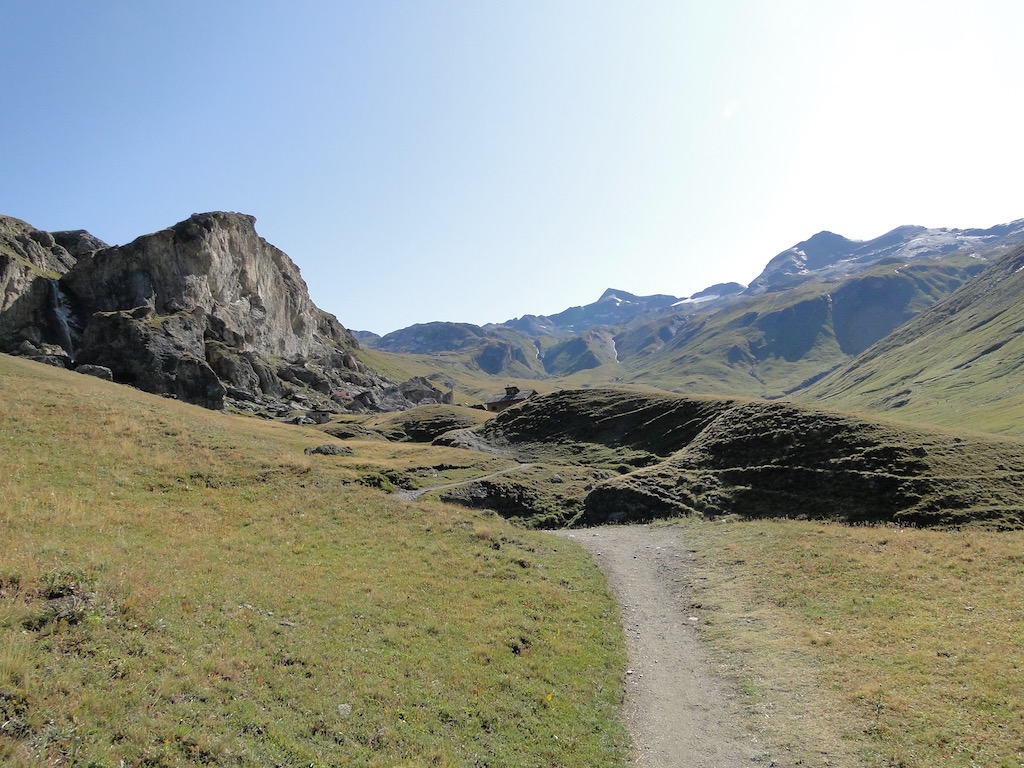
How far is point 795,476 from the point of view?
47.7 meters

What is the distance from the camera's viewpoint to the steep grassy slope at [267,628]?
10664 mm

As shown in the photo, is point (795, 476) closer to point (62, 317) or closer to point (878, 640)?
point (878, 640)

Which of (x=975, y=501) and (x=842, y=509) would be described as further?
(x=842, y=509)

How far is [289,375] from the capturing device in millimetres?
154500

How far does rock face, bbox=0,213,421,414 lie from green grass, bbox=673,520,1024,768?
99.8 meters

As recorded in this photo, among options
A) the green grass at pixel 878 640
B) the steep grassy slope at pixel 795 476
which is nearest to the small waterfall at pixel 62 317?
the steep grassy slope at pixel 795 476

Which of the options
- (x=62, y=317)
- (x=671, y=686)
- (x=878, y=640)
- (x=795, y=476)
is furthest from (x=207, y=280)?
(x=878, y=640)

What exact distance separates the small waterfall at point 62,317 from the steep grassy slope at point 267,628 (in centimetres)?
9896

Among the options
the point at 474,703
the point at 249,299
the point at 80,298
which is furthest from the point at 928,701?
the point at 249,299

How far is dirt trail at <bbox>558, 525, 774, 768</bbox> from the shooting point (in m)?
14.8

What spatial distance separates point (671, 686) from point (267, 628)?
12734 mm

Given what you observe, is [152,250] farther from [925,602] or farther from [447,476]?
[925,602]

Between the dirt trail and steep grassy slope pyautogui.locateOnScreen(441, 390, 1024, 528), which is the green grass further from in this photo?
steep grassy slope pyautogui.locateOnScreen(441, 390, 1024, 528)

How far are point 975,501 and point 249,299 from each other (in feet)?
577
